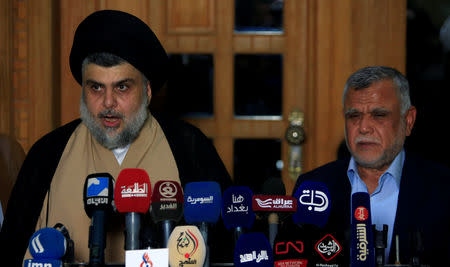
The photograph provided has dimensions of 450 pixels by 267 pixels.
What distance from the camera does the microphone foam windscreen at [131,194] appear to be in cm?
197

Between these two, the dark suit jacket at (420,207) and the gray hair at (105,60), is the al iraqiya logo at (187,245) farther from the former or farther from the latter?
the gray hair at (105,60)

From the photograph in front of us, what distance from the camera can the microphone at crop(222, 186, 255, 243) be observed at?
6.60 feet

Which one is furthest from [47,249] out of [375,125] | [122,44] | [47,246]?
[375,125]

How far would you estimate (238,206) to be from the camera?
202 cm

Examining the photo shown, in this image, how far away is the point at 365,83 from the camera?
263 cm

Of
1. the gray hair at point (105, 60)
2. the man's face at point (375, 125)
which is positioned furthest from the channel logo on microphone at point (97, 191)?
the man's face at point (375, 125)

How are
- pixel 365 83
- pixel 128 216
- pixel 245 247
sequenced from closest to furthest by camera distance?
pixel 245 247 → pixel 128 216 → pixel 365 83

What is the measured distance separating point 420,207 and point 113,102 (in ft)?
4.10

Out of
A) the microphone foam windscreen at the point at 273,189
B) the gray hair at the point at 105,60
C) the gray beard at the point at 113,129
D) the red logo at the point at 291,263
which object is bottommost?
the red logo at the point at 291,263

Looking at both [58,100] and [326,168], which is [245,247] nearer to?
[326,168]

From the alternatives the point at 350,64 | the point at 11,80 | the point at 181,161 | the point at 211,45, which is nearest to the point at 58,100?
the point at 11,80

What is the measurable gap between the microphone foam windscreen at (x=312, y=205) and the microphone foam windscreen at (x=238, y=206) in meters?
0.14

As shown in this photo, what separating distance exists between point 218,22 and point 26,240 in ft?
5.35

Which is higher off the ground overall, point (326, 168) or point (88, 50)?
point (88, 50)
